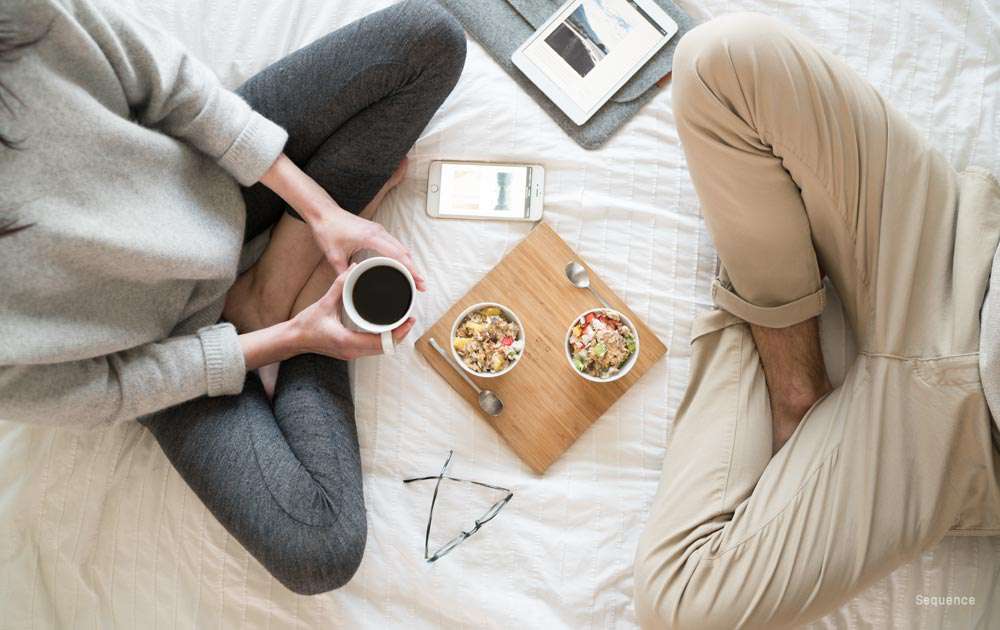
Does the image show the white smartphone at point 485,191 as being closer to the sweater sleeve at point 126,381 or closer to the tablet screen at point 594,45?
the tablet screen at point 594,45

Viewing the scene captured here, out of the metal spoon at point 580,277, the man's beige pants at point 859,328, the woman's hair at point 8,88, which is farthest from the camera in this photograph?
the metal spoon at point 580,277

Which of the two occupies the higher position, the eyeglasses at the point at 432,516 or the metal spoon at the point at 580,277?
the metal spoon at the point at 580,277

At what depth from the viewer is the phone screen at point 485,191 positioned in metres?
→ 1.18

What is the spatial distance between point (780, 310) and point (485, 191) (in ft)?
1.56

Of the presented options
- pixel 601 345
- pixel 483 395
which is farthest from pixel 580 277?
pixel 483 395

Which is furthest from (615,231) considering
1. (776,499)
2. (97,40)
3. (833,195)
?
(97,40)

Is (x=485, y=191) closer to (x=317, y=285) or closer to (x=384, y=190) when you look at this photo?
(x=384, y=190)

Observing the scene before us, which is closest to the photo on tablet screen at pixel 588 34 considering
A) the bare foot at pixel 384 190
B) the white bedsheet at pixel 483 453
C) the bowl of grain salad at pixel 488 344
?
the white bedsheet at pixel 483 453

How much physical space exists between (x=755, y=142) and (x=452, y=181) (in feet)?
1.51

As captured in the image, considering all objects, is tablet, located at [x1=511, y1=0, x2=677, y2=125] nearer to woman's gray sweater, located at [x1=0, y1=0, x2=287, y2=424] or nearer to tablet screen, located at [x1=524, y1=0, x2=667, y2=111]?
tablet screen, located at [x1=524, y1=0, x2=667, y2=111]

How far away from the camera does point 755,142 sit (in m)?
0.97

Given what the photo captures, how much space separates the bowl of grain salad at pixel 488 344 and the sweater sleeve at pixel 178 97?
1.18 feet

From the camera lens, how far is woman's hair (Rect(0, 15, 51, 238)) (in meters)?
0.73

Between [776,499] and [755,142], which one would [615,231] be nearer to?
[755,142]
